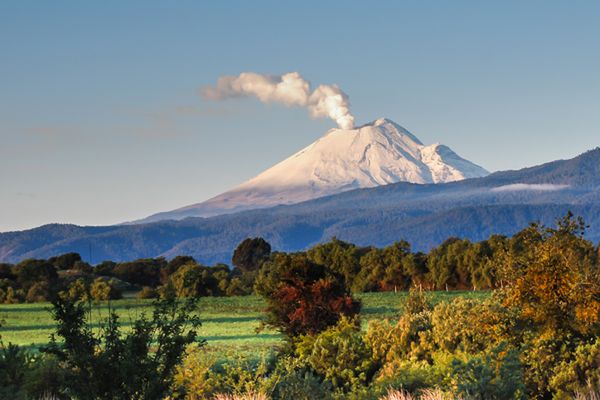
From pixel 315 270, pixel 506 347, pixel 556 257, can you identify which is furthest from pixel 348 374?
pixel 315 270

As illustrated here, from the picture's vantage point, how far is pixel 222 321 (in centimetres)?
4506

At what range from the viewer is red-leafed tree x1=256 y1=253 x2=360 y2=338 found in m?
27.8

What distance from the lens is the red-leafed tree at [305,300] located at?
27.8 m

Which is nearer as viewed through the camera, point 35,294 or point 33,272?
point 35,294

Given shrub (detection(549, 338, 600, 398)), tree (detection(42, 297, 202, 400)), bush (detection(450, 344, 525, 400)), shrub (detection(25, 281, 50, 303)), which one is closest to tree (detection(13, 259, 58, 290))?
shrub (detection(25, 281, 50, 303))

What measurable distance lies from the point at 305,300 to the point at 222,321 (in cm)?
1770

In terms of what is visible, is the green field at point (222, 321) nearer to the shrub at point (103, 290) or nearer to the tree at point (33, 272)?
the shrub at point (103, 290)

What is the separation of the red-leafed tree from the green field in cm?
144

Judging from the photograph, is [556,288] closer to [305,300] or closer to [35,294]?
[305,300]

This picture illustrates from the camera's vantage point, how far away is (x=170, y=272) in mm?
83438

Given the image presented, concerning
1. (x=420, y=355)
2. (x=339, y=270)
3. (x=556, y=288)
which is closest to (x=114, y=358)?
(x=420, y=355)

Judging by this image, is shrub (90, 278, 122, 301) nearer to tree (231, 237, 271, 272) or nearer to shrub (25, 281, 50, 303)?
shrub (25, 281, 50, 303)

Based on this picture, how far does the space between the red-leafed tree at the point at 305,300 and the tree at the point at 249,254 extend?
83.6m

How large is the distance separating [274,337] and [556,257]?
1727 centimetres
